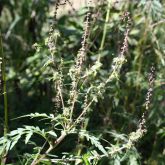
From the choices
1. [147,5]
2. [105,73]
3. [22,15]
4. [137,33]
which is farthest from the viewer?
[22,15]

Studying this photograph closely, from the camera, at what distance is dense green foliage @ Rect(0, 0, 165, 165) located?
7.54 ft

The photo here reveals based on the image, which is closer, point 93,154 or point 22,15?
point 93,154

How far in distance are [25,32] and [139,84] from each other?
1.34 m

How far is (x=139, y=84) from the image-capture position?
9.68ft

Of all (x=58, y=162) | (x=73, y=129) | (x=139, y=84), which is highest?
(x=139, y=84)

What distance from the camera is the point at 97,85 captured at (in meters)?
2.25

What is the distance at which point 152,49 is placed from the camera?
3.13m

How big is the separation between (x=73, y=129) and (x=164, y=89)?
103cm

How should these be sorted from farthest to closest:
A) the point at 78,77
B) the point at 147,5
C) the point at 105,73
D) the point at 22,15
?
the point at 22,15
the point at 105,73
the point at 147,5
the point at 78,77

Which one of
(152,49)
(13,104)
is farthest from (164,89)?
(13,104)

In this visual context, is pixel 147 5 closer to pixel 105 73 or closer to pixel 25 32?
pixel 105 73

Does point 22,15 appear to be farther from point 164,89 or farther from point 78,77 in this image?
point 78,77

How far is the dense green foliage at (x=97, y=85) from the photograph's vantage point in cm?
230

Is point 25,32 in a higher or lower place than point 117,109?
higher
